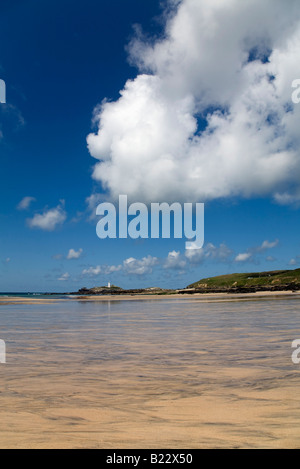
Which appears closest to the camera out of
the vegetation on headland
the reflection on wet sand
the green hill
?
the reflection on wet sand

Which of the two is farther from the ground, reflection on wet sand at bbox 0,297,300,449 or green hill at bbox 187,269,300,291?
reflection on wet sand at bbox 0,297,300,449

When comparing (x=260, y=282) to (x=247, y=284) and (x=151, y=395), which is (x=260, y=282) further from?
(x=151, y=395)

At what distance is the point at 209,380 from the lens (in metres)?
8.27

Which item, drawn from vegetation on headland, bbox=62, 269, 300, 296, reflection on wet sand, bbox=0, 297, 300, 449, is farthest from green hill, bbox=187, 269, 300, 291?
reflection on wet sand, bbox=0, 297, 300, 449

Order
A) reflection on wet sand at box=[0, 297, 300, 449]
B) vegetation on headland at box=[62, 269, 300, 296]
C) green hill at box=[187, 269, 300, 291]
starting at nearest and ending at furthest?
reflection on wet sand at box=[0, 297, 300, 449] < vegetation on headland at box=[62, 269, 300, 296] < green hill at box=[187, 269, 300, 291]

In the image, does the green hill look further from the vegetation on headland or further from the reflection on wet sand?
the reflection on wet sand

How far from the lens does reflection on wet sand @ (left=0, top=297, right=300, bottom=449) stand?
5180 millimetres

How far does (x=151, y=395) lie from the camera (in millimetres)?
7203

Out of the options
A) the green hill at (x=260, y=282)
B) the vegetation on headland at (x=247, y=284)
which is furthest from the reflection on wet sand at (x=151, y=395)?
the green hill at (x=260, y=282)

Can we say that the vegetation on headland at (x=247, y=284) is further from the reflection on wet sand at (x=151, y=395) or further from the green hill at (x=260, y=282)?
the reflection on wet sand at (x=151, y=395)

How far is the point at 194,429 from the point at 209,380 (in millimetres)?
2943

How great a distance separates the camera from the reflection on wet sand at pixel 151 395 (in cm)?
518
